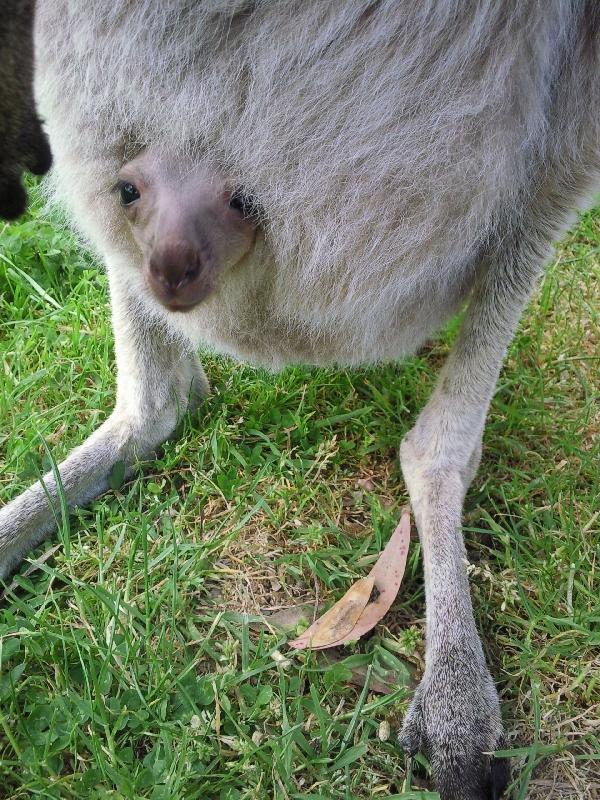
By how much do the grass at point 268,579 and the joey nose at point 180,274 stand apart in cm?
53

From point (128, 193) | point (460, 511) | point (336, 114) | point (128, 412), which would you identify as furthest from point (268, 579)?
point (336, 114)

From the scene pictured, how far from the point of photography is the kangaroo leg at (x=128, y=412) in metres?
1.82

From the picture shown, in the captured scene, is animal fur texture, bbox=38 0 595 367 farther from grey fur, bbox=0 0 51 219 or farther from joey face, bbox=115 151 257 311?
grey fur, bbox=0 0 51 219

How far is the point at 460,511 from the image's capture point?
178cm

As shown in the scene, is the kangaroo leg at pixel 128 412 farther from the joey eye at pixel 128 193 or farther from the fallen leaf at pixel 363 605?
the fallen leaf at pixel 363 605

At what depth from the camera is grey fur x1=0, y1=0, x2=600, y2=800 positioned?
1242 millimetres

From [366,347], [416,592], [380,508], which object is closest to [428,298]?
[366,347]

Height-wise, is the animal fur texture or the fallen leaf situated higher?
the animal fur texture

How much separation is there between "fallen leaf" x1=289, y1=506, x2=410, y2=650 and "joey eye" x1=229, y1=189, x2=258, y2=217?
2.56ft

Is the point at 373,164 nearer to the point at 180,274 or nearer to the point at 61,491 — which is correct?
the point at 180,274

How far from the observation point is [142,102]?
1.33 m

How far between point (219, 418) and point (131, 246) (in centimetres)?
60

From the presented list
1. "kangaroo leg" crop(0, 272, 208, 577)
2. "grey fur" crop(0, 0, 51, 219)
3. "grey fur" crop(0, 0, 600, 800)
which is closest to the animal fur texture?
"grey fur" crop(0, 0, 600, 800)

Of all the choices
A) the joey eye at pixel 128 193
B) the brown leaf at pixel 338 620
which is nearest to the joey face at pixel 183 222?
the joey eye at pixel 128 193
